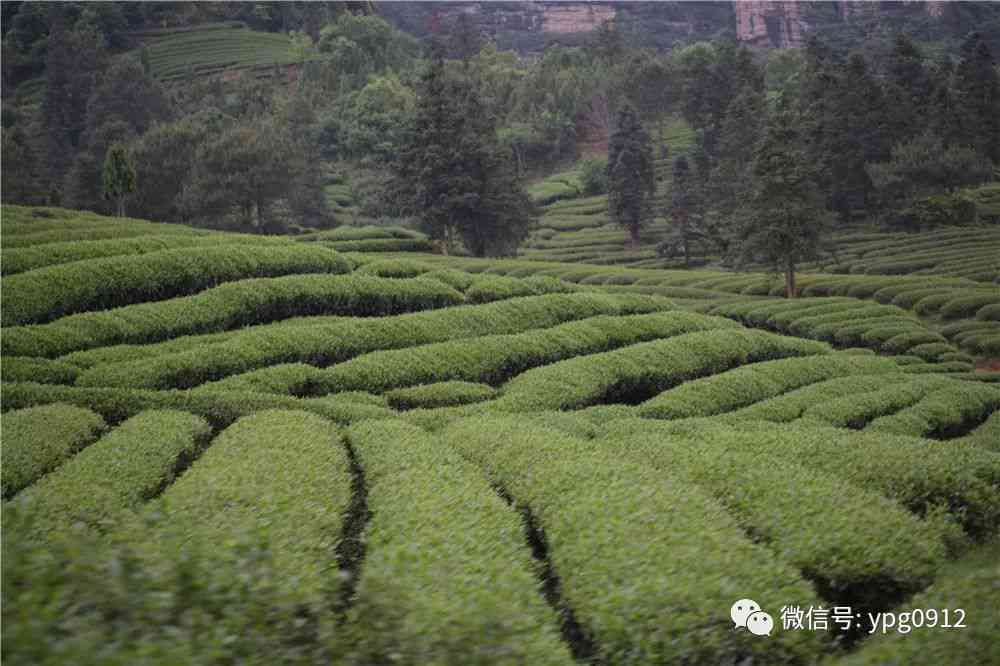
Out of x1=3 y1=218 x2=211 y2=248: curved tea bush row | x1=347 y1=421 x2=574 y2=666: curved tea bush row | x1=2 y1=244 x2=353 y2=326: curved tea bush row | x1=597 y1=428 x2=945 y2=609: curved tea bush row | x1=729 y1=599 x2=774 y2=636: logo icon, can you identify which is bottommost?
x1=597 y1=428 x2=945 y2=609: curved tea bush row

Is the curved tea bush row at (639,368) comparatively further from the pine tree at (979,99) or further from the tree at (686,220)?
the tree at (686,220)

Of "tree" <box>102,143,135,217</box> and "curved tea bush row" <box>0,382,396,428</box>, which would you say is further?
"tree" <box>102,143,135,217</box>

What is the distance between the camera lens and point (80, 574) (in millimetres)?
4426

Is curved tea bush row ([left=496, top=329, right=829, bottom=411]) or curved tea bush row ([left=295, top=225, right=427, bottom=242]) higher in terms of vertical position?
curved tea bush row ([left=295, top=225, right=427, bottom=242])

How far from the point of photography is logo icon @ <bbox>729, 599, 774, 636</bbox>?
772 cm

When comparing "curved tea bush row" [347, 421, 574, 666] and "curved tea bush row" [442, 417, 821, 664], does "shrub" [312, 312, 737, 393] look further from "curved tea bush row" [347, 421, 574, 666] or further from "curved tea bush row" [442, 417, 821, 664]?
"curved tea bush row" [442, 417, 821, 664]

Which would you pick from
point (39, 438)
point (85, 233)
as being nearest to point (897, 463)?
point (39, 438)

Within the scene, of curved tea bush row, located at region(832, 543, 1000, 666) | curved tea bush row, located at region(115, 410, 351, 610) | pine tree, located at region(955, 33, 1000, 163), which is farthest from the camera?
pine tree, located at region(955, 33, 1000, 163)

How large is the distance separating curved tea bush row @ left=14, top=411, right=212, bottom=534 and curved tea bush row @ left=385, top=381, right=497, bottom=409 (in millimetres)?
4453

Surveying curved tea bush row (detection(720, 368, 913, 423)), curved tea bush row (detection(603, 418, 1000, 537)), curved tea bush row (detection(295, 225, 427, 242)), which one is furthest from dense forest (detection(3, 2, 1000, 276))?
curved tea bush row (detection(603, 418, 1000, 537))

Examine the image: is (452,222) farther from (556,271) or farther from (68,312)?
(68,312)

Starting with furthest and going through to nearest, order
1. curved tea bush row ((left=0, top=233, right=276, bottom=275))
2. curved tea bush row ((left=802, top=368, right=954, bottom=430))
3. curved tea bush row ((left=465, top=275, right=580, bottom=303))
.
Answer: curved tea bush row ((left=465, top=275, right=580, bottom=303)), curved tea bush row ((left=0, top=233, right=276, bottom=275)), curved tea bush row ((left=802, top=368, right=954, bottom=430))

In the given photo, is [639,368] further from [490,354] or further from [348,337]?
[348,337]

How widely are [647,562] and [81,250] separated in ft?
66.6
